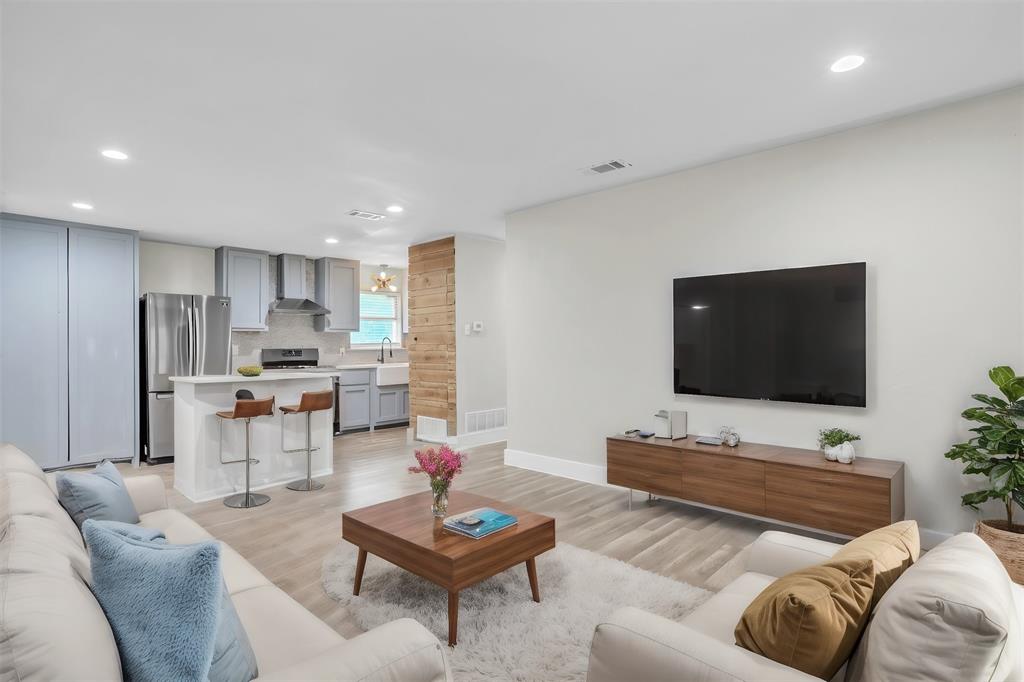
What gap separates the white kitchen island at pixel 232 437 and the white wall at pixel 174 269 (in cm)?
262

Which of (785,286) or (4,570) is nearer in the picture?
(4,570)

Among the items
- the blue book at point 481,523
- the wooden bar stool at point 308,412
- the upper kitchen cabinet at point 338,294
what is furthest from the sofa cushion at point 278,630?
the upper kitchen cabinet at point 338,294

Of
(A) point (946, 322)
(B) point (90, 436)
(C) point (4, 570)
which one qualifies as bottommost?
(B) point (90, 436)

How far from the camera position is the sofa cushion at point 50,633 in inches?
34.1

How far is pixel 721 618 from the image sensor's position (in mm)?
1627

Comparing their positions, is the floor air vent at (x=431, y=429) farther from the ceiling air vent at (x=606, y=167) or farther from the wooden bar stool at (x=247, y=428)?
the ceiling air vent at (x=606, y=167)

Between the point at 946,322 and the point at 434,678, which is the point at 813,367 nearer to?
the point at 946,322

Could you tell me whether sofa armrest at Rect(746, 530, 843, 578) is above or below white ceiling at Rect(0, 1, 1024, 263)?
below

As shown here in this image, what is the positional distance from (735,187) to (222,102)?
11.5 feet

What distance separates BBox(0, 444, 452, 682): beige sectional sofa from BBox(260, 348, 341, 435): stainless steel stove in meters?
5.44

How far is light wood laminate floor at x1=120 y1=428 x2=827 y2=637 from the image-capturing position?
2994mm

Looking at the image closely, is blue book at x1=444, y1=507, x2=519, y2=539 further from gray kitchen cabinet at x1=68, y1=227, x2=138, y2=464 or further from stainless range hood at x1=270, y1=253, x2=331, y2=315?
stainless range hood at x1=270, y1=253, x2=331, y2=315

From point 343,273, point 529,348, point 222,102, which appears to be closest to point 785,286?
point 529,348

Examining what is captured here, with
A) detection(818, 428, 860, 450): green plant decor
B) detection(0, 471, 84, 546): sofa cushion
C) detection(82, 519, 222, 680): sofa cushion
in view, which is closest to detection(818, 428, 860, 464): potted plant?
detection(818, 428, 860, 450): green plant decor
